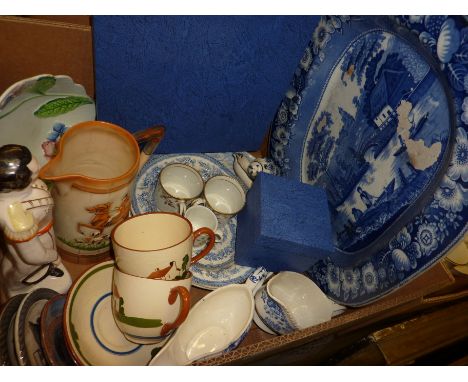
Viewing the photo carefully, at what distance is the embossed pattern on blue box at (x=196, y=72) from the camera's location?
0.75 metres

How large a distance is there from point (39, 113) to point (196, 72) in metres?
0.27

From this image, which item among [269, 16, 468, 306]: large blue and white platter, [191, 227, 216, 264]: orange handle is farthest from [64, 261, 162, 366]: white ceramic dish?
[269, 16, 468, 306]: large blue and white platter

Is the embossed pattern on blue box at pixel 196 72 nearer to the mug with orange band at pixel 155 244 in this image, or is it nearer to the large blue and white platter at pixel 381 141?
the large blue and white platter at pixel 381 141

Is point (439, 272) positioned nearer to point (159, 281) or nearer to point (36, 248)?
point (159, 281)

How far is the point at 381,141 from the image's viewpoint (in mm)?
732

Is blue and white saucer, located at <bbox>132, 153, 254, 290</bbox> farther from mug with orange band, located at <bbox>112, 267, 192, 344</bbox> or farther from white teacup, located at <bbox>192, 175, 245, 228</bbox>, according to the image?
mug with orange band, located at <bbox>112, 267, 192, 344</bbox>

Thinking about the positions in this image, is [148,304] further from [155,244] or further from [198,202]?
[198,202]

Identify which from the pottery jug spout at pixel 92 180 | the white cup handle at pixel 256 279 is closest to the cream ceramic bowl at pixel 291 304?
the white cup handle at pixel 256 279

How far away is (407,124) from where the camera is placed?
2.23ft

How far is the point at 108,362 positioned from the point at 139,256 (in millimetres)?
183

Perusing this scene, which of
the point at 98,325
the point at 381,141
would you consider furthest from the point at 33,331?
the point at 381,141

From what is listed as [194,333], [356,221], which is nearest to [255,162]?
[356,221]

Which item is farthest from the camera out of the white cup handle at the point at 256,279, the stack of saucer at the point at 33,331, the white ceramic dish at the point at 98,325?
the white cup handle at the point at 256,279

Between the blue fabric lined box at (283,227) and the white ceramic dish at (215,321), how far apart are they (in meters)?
0.07
